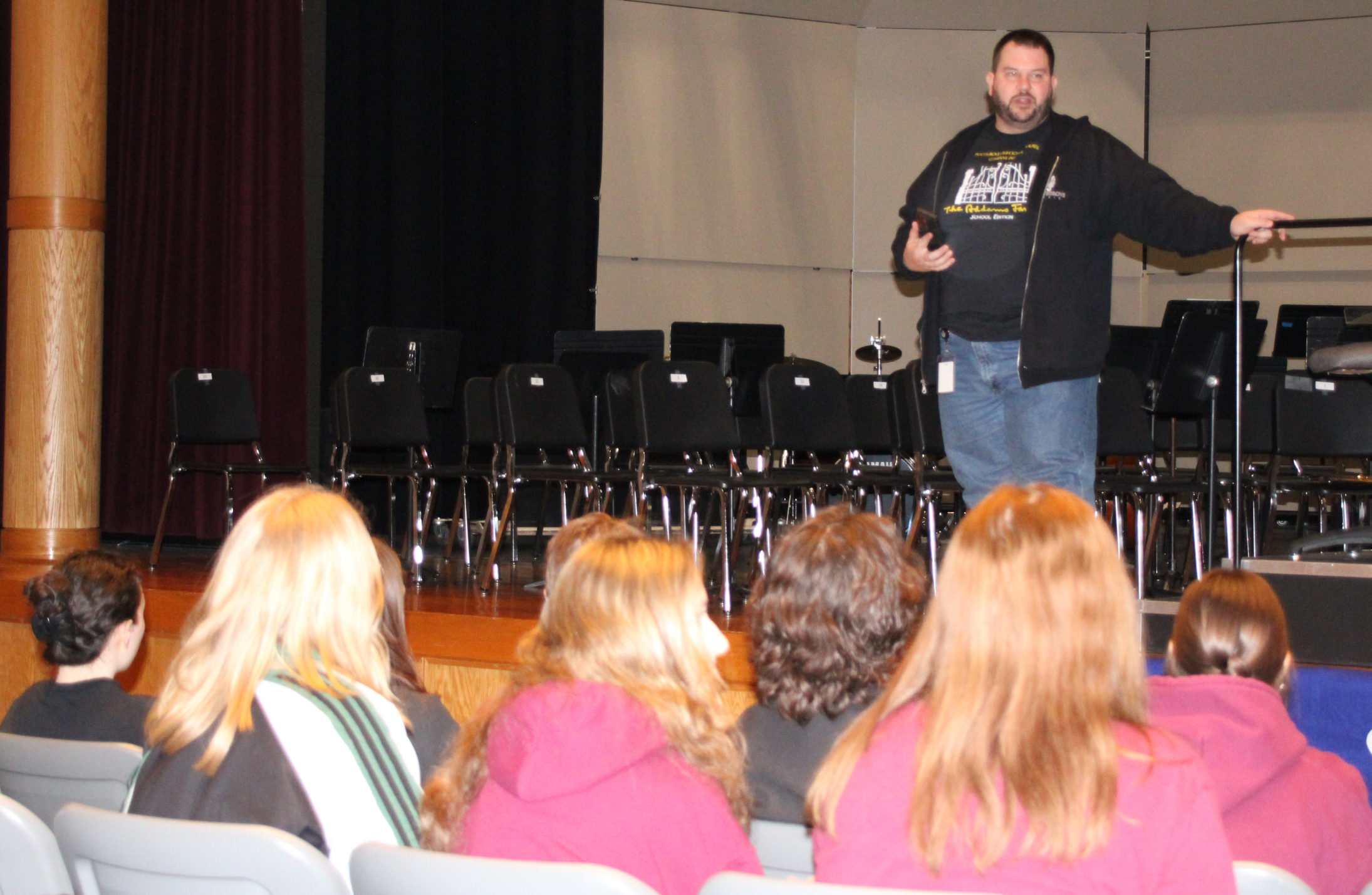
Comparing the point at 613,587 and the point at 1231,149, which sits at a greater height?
the point at 1231,149

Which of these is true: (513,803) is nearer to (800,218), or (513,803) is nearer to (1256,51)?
(800,218)

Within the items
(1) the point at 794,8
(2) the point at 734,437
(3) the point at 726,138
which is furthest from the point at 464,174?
(2) the point at 734,437

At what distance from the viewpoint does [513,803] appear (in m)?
1.61

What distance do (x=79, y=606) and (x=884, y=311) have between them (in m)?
7.15

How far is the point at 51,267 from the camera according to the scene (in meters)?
5.11

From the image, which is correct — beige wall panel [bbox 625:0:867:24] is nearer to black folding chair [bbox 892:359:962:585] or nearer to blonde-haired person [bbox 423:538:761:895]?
black folding chair [bbox 892:359:962:585]

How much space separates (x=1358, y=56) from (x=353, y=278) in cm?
644

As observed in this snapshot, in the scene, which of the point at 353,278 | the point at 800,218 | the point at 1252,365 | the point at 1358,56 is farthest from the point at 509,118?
the point at 1358,56

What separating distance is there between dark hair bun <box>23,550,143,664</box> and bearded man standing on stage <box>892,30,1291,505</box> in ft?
6.38

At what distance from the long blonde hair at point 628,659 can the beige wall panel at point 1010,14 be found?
26.5ft

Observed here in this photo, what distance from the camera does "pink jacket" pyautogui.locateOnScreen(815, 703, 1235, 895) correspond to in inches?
47.0

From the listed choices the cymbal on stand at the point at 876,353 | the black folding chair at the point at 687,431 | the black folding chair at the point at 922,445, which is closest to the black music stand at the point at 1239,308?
the black folding chair at the point at 922,445

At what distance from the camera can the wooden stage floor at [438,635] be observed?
3.82m

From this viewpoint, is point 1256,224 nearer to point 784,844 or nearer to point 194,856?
point 784,844
